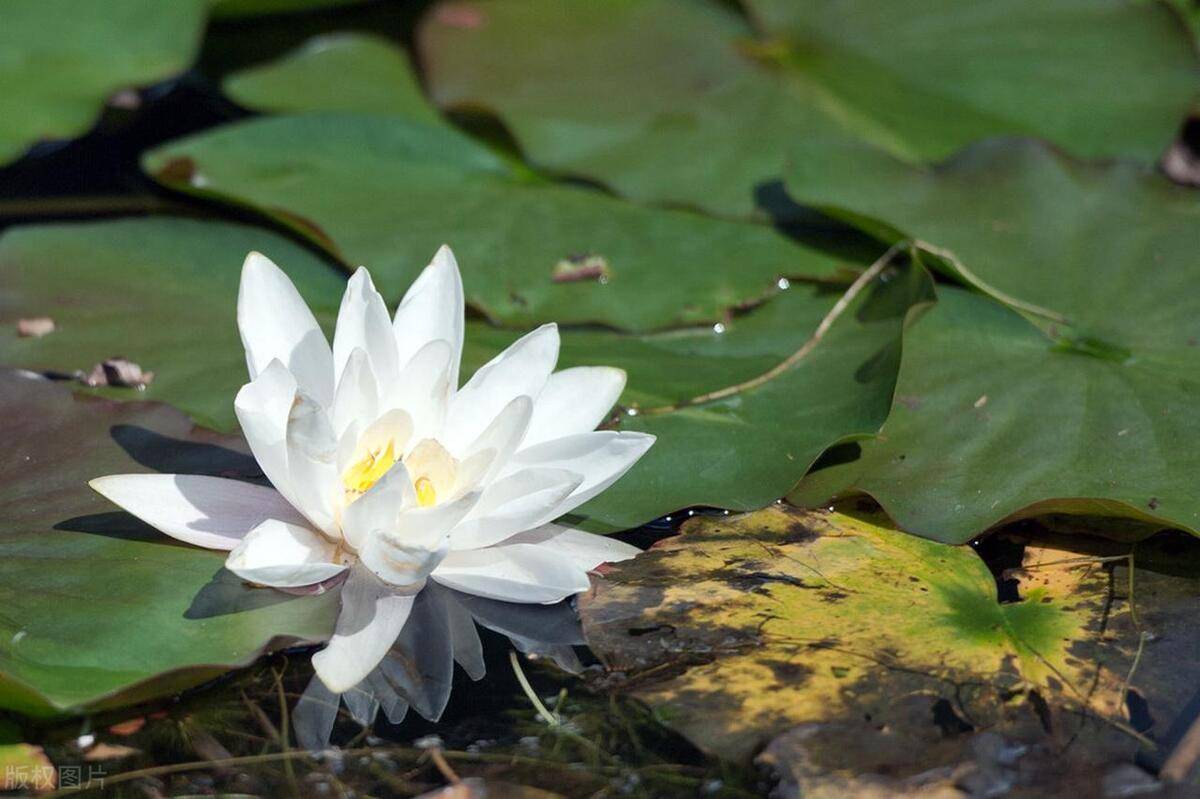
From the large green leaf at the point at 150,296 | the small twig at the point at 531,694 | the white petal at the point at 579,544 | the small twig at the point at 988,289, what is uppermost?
the small twig at the point at 988,289

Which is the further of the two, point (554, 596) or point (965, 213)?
point (965, 213)

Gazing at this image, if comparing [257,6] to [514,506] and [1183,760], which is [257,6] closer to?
[514,506]

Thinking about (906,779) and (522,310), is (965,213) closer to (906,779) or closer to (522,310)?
(522,310)

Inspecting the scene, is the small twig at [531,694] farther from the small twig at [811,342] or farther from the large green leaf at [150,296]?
the large green leaf at [150,296]

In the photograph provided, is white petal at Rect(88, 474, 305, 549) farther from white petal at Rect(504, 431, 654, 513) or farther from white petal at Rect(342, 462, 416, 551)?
white petal at Rect(504, 431, 654, 513)

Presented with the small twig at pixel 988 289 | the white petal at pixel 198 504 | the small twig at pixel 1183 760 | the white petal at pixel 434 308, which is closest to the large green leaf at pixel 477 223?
the small twig at pixel 988 289

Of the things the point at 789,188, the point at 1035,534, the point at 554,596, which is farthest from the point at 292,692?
the point at 789,188
